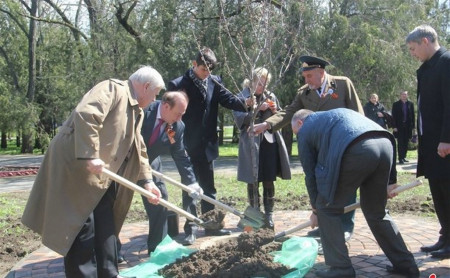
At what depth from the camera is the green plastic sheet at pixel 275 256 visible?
4.28 metres

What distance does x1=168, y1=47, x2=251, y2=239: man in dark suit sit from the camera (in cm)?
568

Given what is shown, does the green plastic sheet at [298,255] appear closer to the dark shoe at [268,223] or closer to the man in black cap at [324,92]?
the dark shoe at [268,223]

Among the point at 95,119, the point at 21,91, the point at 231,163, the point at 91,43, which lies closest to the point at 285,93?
the point at 231,163

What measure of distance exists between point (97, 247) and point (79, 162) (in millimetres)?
737

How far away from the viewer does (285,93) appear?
15367mm

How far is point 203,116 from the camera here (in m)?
5.75

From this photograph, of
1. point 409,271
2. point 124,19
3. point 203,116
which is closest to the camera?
point 409,271

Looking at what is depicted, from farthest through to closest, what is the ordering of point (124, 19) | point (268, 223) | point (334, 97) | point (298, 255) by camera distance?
point (124, 19)
point (268, 223)
point (334, 97)
point (298, 255)

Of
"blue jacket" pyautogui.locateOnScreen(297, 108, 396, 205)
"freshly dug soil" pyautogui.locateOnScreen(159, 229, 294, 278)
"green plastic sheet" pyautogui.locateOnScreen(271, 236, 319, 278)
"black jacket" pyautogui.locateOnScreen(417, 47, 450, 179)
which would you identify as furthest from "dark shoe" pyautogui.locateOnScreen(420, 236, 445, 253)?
"freshly dug soil" pyautogui.locateOnScreen(159, 229, 294, 278)

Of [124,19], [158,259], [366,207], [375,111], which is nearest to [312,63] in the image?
[366,207]

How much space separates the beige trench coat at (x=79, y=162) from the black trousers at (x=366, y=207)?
1708mm

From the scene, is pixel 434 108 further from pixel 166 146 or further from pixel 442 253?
pixel 166 146

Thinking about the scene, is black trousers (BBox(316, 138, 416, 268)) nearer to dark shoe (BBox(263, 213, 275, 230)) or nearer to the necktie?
dark shoe (BBox(263, 213, 275, 230))

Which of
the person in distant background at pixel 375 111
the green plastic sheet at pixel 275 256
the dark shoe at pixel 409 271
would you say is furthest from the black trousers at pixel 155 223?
the person in distant background at pixel 375 111
